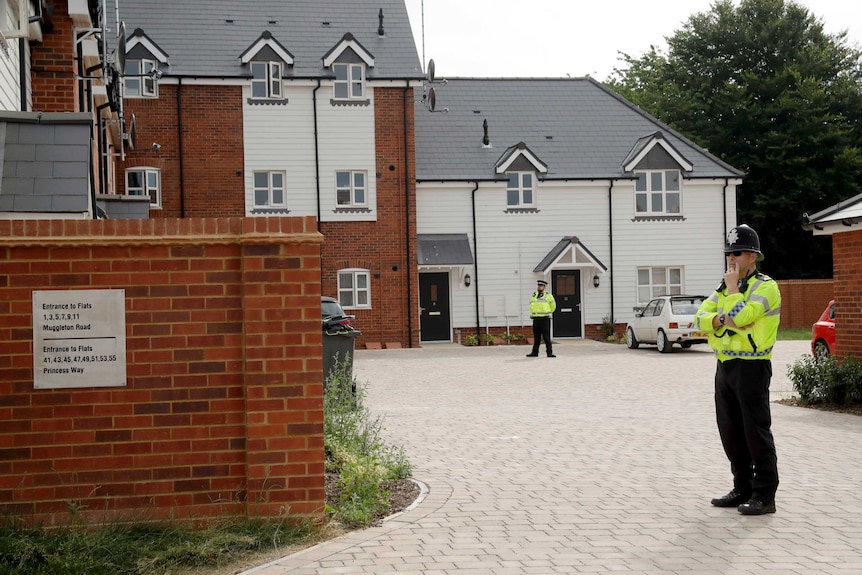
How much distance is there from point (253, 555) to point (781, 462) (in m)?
5.31

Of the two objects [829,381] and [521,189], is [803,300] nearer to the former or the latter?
[521,189]

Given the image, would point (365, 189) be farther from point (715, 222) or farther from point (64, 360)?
point (64, 360)

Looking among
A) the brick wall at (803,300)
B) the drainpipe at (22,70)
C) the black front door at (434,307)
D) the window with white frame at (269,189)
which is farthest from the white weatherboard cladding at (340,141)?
the drainpipe at (22,70)

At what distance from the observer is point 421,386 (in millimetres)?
18422

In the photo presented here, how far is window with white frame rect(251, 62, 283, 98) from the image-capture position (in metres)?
31.8

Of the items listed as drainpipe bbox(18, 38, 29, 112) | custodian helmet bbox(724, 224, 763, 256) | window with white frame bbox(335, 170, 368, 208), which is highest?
window with white frame bbox(335, 170, 368, 208)

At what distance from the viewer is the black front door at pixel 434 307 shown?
1315 inches

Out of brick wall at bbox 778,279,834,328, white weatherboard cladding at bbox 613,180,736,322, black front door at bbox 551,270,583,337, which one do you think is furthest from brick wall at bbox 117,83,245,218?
brick wall at bbox 778,279,834,328

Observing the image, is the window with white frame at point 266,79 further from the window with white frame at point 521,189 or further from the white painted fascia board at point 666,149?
the white painted fascia board at point 666,149

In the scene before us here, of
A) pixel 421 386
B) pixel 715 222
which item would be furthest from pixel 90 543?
pixel 715 222

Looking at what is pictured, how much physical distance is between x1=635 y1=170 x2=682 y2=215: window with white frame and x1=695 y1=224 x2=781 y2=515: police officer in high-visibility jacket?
1078 inches

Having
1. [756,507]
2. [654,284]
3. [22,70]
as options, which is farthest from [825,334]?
[654,284]

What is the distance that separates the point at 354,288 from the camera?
32094mm

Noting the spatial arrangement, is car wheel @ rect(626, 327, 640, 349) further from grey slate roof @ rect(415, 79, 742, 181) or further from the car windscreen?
grey slate roof @ rect(415, 79, 742, 181)
